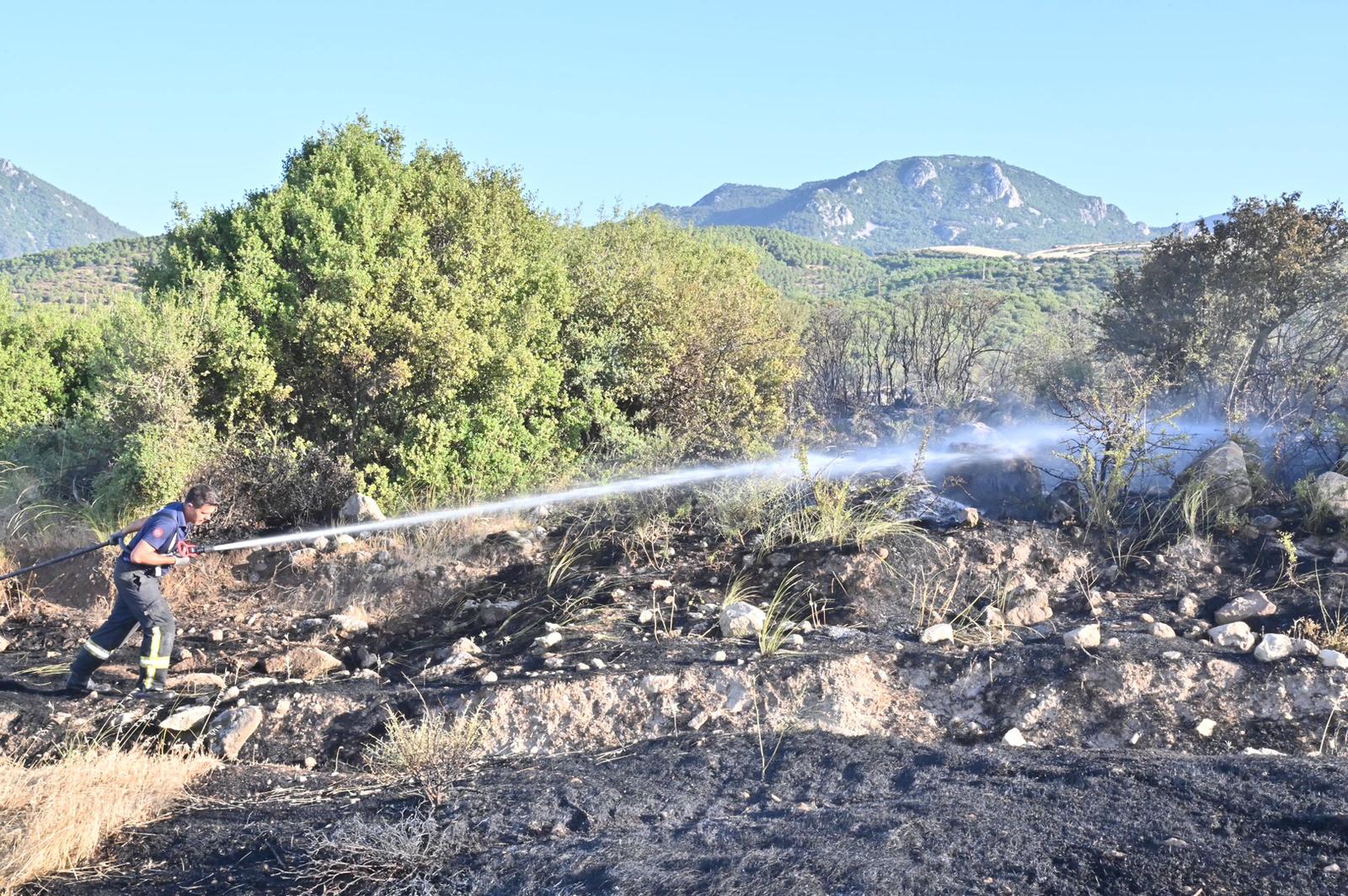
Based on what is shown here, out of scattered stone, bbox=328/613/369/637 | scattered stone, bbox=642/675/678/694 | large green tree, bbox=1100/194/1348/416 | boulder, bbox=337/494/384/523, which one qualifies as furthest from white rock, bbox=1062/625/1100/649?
large green tree, bbox=1100/194/1348/416

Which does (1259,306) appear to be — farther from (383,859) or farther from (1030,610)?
(383,859)

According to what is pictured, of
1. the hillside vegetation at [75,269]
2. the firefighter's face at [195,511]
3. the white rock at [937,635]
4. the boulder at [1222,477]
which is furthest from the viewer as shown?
the hillside vegetation at [75,269]

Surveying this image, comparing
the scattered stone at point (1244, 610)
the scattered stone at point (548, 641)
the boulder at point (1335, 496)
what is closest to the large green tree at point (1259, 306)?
the boulder at point (1335, 496)

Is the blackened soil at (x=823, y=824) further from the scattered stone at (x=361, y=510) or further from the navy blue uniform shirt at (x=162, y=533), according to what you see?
the scattered stone at (x=361, y=510)

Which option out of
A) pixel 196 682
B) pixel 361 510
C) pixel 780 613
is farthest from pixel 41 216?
pixel 780 613

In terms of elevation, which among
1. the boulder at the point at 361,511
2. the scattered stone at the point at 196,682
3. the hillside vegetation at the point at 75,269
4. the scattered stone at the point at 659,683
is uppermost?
the hillside vegetation at the point at 75,269

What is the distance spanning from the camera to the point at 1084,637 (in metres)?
5.64

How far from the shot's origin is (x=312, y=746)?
17.5 ft

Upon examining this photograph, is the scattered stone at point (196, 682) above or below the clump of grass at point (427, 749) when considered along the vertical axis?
below

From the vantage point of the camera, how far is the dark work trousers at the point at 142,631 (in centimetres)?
620

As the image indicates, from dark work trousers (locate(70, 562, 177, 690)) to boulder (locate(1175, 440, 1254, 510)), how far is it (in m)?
7.70

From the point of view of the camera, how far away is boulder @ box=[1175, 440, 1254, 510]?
775 cm

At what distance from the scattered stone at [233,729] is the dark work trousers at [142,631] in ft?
3.39

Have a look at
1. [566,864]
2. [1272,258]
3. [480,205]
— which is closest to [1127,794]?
[566,864]
